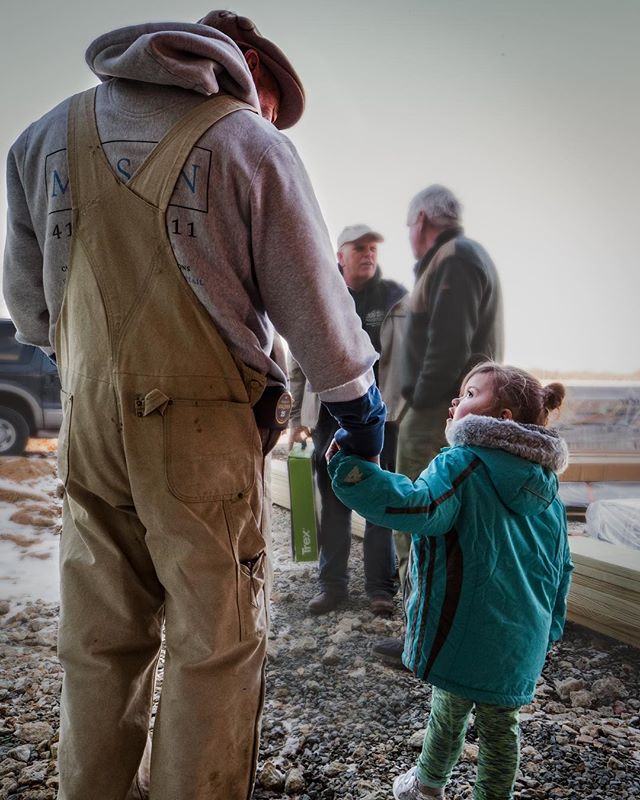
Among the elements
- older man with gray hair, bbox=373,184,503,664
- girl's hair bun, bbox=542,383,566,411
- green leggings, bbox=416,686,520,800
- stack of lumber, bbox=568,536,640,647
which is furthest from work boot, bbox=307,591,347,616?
girl's hair bun, bbox=542,383,566,411

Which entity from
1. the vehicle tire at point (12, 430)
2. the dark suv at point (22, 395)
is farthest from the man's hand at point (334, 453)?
the vehicle tire at point (12, 430)

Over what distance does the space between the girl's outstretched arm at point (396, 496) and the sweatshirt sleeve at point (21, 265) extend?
67cm

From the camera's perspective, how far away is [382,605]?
243cm

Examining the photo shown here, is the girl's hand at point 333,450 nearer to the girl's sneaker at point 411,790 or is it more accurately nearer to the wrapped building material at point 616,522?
the girl's sneaker at point 411,790

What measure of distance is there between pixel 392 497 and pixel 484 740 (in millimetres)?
583

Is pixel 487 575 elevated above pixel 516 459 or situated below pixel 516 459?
below

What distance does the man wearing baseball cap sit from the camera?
2.53 metres

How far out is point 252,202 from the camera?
943 millimetres

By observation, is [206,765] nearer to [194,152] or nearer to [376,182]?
[194,152]

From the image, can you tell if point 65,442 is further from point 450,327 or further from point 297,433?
point 297,433

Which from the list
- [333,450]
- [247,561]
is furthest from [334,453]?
[247,561]

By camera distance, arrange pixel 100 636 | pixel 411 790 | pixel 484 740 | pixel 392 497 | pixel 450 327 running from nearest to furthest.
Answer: pixel 100 636 < pixel 392 497 < pixel 484 740 < pixel 411 790 < pixel 450 327

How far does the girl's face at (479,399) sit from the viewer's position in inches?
52.4

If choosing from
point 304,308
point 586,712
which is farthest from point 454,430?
point 586,712
